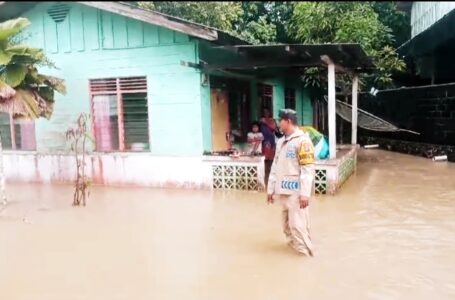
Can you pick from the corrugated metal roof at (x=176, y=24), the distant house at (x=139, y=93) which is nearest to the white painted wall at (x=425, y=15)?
the distant house at (x=139, y=93)

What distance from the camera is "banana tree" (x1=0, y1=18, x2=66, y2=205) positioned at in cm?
712

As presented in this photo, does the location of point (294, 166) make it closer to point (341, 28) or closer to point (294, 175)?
point (294, 175)

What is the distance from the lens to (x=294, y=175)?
5.18 m

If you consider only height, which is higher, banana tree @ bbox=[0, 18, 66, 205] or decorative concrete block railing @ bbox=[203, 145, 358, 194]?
banana tree @ bbox=[0, 18, 66, 205]

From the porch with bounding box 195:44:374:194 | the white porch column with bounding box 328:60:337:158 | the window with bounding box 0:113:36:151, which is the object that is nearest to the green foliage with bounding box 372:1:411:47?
the porch with bounding box 195:44:374:194

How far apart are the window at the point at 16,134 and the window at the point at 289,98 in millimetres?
7323

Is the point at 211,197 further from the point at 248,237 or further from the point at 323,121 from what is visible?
the point at 323,121

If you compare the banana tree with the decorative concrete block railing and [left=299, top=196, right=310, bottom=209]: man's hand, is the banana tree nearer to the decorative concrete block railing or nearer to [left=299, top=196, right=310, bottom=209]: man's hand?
the decorative concrete block railing

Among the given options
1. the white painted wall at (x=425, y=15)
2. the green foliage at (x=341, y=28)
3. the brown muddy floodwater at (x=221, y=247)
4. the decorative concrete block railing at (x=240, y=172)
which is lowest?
the brown muddy floodwater at (x=221, y=247)

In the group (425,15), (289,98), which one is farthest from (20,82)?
(425,15)

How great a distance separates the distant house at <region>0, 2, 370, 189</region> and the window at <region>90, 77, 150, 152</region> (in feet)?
0.07

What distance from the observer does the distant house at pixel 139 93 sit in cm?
905

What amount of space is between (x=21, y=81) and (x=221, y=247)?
4.38 m

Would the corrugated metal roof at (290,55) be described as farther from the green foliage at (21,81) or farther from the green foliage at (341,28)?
the green foliage at (341,28)
